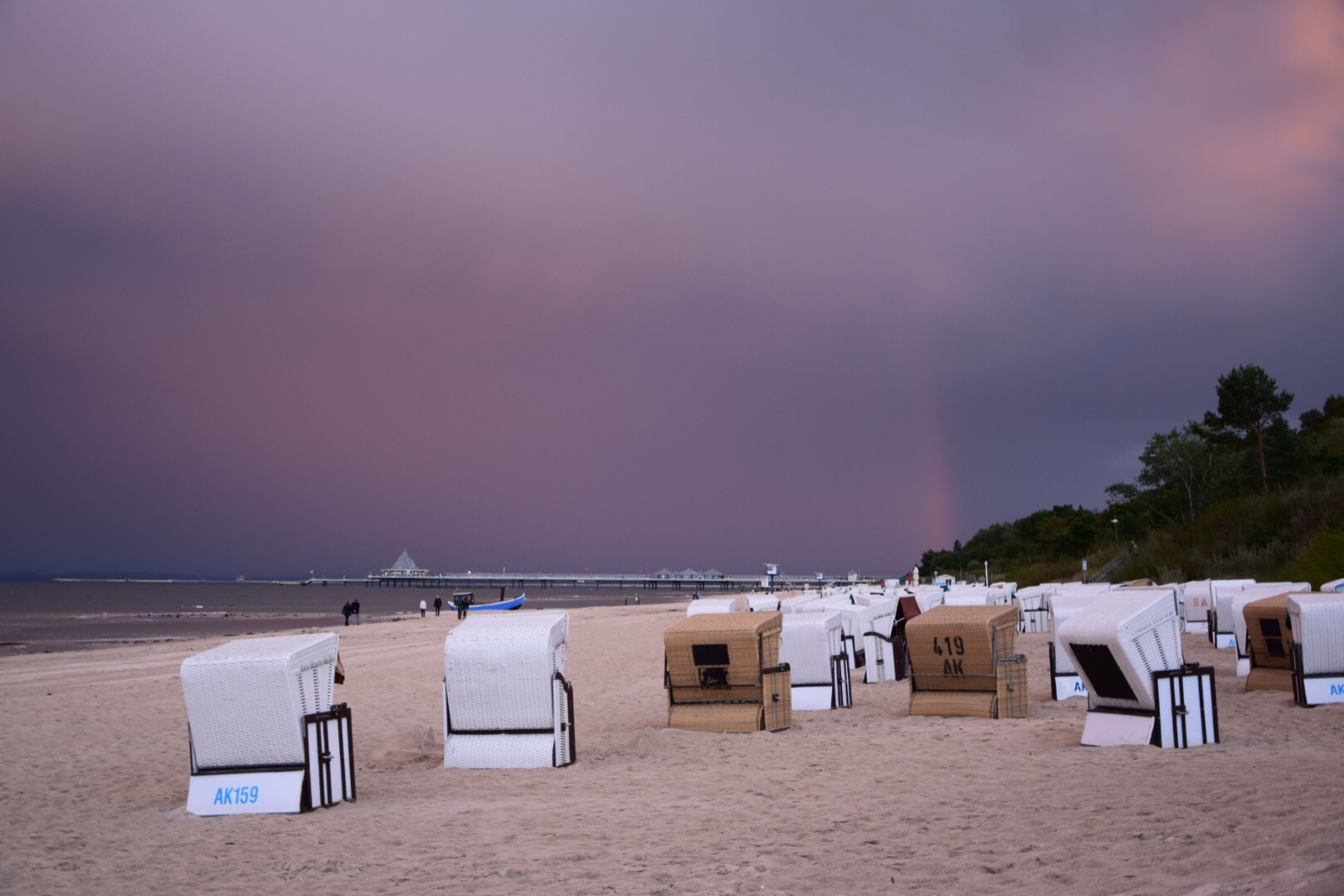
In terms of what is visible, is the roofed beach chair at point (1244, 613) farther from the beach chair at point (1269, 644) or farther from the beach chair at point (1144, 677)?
the beach chair at point (1144, 677)

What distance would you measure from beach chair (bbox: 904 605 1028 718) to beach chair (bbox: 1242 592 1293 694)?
329 cm

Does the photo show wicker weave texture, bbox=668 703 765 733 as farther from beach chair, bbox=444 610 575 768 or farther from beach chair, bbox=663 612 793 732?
beach chair, bbox=444 610 575 768

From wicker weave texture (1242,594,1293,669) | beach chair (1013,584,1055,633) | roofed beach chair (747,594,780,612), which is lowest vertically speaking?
beach chair (1013,584,1055,633)

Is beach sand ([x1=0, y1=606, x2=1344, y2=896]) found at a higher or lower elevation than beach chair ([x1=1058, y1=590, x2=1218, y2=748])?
lower

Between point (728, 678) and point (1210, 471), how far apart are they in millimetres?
62546

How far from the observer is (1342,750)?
768cm

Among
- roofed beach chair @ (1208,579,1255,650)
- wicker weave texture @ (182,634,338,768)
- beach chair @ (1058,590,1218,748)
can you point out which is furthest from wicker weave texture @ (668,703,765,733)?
roofed beach chair @ (1208,579,1255,650)

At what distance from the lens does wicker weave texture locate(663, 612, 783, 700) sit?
10.9 m

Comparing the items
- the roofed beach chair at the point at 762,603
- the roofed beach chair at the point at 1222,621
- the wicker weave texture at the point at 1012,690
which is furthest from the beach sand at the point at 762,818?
the roofed beach chair at the point at 762,603

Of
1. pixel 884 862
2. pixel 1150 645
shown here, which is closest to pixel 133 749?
pixel 884 862

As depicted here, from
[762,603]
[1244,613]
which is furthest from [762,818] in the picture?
[762,603]

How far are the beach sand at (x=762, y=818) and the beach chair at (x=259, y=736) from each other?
24cm

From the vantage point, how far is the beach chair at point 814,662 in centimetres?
1294

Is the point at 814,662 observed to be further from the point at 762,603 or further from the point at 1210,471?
the point at 1210,471
